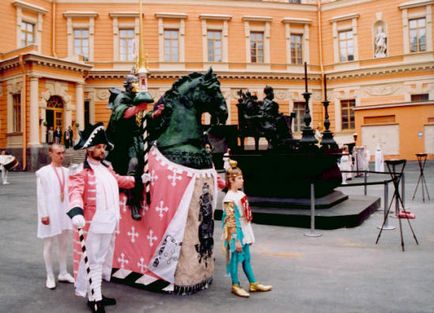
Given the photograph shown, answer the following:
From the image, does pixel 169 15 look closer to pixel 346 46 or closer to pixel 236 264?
pixel 346 46

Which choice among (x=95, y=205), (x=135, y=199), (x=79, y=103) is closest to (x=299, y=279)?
(x=135, y=199)

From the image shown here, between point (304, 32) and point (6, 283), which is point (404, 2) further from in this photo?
point (6, 283)

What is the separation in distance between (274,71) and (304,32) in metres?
4.60

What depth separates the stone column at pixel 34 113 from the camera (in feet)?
83.2

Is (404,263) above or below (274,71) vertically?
below

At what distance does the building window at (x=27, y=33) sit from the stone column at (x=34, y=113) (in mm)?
5971

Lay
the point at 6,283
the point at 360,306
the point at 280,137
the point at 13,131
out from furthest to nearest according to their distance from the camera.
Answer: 1. the point at 13,131
2. the point at 280,137
3. the point at 6,283
4. the point at 360,306

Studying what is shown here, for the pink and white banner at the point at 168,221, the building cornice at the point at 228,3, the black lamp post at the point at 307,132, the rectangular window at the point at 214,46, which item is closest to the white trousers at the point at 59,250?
the pink and white banner at the point at 168,221

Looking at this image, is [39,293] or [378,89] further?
[378,89]

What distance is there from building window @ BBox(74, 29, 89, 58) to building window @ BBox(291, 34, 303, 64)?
1635cm

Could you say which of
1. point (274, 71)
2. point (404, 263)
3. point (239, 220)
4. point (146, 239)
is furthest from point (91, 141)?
point (274, 71)

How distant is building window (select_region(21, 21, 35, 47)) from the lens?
29.5m

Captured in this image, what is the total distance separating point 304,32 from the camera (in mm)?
35625

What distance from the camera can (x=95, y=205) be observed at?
4344 millimetres
